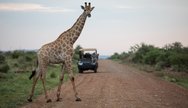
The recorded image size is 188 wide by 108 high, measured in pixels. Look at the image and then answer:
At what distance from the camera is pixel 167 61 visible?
4397cm

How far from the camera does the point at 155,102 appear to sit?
15.1m

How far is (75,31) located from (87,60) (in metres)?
18.5

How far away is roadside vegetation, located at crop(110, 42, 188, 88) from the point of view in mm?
32969

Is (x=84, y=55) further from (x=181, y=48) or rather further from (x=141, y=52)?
(x=141, y=52)

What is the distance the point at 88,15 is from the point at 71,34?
46.3 inches

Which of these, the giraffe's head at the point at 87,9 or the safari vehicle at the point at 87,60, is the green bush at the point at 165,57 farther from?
the giraffe's head at the point at 87,9

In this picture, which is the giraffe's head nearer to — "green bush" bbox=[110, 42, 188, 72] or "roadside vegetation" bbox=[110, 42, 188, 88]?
"roadside vegetation" bbox=[110, 42, 188, 88]

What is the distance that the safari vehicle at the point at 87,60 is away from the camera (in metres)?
35.6

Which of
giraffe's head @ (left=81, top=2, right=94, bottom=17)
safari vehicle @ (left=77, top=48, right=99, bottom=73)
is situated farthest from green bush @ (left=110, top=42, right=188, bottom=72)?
giraffe's head @ (left=81, top=2, right=94, bottom=17)

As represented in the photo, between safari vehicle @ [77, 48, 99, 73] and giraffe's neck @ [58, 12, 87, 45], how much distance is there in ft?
58.6

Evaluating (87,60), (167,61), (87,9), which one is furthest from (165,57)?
(87,9)

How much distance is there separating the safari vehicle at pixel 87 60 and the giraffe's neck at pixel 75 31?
17.9 metres

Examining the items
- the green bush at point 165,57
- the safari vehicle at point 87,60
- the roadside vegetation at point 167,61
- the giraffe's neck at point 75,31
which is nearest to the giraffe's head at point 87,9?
the giraffe's neck at point 75,31

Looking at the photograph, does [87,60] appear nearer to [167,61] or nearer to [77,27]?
[167,61]
